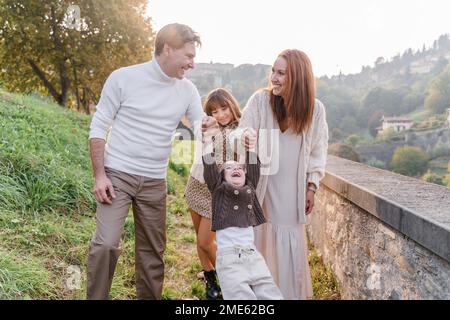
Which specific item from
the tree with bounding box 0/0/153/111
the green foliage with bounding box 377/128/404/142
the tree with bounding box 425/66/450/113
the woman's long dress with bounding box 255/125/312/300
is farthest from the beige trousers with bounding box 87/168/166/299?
the green foliage with bounding box 377/128/404/142

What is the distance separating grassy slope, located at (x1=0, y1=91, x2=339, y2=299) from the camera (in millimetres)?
3291

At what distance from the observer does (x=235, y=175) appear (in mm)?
2814

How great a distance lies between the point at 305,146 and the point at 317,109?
0.90ft

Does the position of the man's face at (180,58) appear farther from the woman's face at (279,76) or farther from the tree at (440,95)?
the tree at (440,95)

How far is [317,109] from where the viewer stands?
3.09 m

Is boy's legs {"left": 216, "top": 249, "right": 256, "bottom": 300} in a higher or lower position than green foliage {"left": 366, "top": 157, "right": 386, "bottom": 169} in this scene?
higher

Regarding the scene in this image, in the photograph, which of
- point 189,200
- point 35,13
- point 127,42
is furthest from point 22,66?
point 189,200

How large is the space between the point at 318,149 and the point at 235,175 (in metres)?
0.67

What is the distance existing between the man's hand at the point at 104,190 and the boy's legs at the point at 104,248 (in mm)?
50

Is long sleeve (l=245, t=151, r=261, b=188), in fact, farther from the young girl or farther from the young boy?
the young girl

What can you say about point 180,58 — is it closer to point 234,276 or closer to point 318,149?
point 318,149

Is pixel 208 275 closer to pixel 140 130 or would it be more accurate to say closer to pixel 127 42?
pixel 140 130

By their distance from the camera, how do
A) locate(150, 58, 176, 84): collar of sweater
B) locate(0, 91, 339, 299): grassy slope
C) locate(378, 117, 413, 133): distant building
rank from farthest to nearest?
locate(378, 117, 413, 133): distant building < locate(0, 91, 339, 299): grassy slope < locate(150, 58, 176, 84): collar of sweater

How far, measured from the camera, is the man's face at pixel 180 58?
9.32ft
